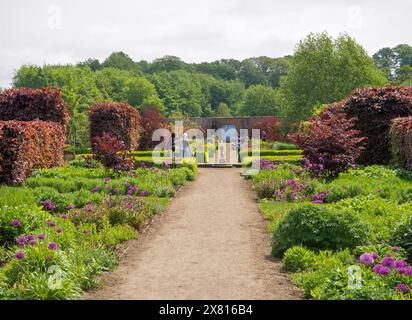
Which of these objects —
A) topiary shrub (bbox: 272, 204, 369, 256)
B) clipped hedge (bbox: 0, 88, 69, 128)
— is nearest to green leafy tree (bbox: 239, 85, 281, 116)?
clipped hedge (bbox: 0, 88, 69, 128)

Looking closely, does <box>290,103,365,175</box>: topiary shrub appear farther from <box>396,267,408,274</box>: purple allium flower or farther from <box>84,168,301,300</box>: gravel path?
<box>396,267,408,274</box>: purple allium flower

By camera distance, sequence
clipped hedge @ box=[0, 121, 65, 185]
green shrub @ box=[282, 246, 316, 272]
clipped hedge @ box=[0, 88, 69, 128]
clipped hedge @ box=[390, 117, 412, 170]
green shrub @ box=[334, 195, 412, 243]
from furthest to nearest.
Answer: clipped hedge @ box=[0, 88, 69, 128], clipped hedge @ box=[390, 117, 412, 170], clipped hedge @ box=[0, 121, 65, 185], green shrub @ box=[334, 195, 412, 243], green shrub @ box=[282, 246, 316, 272]

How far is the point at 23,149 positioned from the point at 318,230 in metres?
10.7

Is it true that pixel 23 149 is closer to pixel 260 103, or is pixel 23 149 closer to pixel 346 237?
pixel 346 237

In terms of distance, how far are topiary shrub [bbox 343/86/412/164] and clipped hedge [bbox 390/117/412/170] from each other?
1.21m

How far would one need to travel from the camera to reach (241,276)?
660cm

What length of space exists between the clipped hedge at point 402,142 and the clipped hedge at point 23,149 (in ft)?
37.9

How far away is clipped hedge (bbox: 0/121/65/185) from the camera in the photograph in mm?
14320

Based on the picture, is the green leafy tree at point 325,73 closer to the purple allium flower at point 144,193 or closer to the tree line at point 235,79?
the tree line at point 235,79

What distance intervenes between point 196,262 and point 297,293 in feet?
5.97

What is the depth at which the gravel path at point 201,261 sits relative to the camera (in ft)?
19.5

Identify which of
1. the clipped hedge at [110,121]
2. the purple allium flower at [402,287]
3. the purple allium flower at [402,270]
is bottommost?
the purple allium flower at [402,287]

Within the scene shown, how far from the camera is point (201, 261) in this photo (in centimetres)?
733

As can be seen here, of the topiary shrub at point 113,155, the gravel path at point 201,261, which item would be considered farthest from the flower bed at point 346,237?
the topiary shrub at point 113,155
